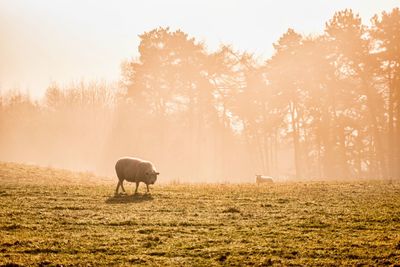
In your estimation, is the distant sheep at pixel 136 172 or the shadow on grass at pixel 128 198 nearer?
the shadow on grass at pixel 128 198

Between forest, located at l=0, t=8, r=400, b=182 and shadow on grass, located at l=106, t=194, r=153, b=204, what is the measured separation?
1304 inches

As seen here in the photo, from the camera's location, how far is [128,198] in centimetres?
2184

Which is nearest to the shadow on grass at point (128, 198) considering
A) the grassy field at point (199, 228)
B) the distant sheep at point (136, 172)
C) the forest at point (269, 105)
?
the grassy field at point (199, 228)

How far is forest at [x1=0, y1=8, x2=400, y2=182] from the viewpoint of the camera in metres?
53.2

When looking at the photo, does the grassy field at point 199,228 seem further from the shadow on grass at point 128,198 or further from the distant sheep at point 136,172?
the distant sheep at point 136,172

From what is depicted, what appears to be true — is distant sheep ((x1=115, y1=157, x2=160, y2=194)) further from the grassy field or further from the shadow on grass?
the shadow on grass

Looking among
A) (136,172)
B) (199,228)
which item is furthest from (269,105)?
(199,228)

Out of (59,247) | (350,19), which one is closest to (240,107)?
(350,19)

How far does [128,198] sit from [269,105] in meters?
41.8

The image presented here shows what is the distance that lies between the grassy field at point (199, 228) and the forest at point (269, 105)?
108ft

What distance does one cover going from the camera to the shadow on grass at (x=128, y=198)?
20.7m

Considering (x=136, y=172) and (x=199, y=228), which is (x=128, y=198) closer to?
(x=136, y=172)

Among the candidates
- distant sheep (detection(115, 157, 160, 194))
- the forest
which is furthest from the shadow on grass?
the forest

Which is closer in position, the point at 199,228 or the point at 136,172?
the point at 199,228
